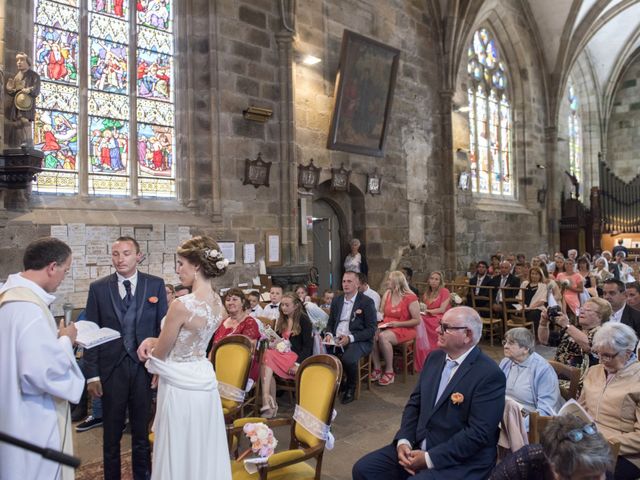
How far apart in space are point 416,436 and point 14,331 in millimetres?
2125

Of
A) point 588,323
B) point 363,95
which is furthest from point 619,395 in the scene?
point 363,95

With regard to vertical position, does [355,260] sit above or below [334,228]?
below

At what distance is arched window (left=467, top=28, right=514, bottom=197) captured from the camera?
1450 centimetres

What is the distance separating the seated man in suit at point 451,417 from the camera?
275 cm

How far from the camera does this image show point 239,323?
16.9ft

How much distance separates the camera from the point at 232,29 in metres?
8.47

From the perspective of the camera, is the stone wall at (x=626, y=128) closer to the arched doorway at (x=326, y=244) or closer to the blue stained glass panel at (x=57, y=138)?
the arched doorway at (x=326, y=244)

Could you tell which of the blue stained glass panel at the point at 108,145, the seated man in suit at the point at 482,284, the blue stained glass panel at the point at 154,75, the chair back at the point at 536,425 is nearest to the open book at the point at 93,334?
the chair back at the point at 536,425

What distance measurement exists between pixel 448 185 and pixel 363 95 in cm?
347

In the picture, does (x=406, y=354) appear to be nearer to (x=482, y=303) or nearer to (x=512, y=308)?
(x=512, y=308)

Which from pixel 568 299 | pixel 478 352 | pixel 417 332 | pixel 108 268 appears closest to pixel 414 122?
pixel 568 299

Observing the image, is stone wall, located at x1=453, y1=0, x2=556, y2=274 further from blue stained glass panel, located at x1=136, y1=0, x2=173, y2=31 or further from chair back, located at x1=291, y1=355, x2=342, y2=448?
chair back, located at x1=291, y1=355, x2=342, y2=448

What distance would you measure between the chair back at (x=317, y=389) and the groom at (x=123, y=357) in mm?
1033

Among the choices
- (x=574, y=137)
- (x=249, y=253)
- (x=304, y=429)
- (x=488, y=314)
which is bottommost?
(x=488, y=314)
